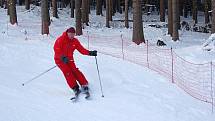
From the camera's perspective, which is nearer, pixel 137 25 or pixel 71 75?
pixel 71 75

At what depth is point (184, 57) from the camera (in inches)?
682

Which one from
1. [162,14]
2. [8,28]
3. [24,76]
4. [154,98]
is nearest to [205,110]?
[154,98]

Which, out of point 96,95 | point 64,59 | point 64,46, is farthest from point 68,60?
point 96,95

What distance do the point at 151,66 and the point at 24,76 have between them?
14.4ft

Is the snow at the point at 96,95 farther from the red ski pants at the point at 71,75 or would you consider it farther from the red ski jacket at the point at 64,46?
the red ski jacket at the point at 64,46

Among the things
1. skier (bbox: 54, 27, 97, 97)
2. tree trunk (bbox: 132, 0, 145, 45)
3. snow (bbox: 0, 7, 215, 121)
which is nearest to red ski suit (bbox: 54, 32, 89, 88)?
skier (bbox: 54, 27, 97, 97)

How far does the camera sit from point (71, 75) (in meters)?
10.3

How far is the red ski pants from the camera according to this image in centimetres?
1024

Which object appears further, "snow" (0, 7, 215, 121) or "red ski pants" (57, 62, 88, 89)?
"red ski pants" (57, 62, 88, 89)

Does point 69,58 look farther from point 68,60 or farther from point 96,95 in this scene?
point 96,95

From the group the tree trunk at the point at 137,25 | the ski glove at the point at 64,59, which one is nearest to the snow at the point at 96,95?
the ski glove at the point at 64,59

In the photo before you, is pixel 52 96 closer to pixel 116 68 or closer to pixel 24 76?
pixel 24 76

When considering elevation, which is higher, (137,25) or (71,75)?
(137,25)

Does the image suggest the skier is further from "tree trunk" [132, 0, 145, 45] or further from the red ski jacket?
"tree trunk" [132, 0, 145, 45]
